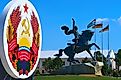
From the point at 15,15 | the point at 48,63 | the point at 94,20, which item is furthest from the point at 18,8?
the point at 48,63

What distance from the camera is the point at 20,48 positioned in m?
11.5

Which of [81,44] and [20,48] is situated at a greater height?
[81,44]

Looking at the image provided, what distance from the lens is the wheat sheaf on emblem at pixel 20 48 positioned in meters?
11.1

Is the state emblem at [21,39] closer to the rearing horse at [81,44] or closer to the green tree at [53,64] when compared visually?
the rearing horse at [81,44]

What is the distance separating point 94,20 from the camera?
207 feet

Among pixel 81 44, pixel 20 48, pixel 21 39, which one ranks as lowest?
pixel 20 48

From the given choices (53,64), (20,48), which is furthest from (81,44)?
(20,48)

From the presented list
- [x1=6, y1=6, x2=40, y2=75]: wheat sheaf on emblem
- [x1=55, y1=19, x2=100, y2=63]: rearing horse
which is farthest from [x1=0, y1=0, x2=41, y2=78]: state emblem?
[x1=55, y1=19, x2=100, y2=63]: rearing horse

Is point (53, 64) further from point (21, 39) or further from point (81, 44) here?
point (21, 39)

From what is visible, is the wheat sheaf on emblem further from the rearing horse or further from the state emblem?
the rearing horse

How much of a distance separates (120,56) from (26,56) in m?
89.7

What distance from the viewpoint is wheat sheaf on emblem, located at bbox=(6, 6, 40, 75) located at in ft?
36.3

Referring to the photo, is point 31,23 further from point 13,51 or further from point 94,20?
point 94,20

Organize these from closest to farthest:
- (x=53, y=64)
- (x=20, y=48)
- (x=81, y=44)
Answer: (x=20, y=48), (x=81, y=44), (x=53, y=64)
